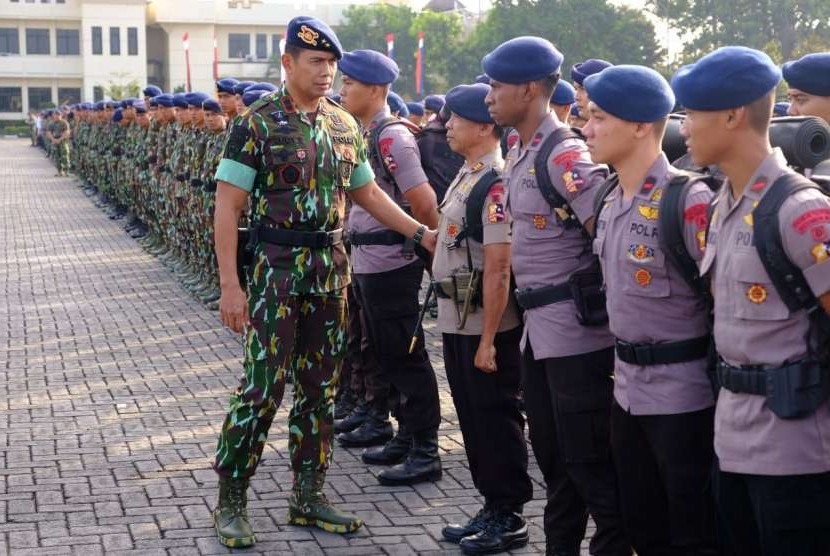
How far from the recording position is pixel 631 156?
3.48 m

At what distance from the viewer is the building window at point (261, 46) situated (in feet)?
289

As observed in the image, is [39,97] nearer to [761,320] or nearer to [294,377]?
[294,377]

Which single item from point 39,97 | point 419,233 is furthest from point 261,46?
point 419,233

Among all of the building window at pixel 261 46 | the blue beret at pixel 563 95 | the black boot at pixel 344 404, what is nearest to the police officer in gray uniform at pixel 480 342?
the black boot at pixel 344 404

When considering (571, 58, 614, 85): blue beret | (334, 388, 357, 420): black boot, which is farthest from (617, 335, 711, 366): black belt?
Answer: (571, 58, 614, 85): blue beret

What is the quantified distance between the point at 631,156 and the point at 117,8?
8530 cm

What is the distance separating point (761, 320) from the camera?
281 centimetres

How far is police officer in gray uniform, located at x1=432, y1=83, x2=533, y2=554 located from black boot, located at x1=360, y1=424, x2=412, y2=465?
1.09 metres

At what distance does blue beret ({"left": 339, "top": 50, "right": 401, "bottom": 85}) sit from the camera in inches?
226

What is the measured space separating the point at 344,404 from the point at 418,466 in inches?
50.7

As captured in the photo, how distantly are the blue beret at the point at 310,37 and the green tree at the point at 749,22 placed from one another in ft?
183

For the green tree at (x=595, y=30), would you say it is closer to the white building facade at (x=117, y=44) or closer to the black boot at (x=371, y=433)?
the white building facade at (x=117, y=44)

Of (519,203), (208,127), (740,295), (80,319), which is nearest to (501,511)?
Answer: (519,203)

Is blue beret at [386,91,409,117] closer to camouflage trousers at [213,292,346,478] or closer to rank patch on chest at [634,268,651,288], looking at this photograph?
camouflage trousers at [213,292,346,478]
